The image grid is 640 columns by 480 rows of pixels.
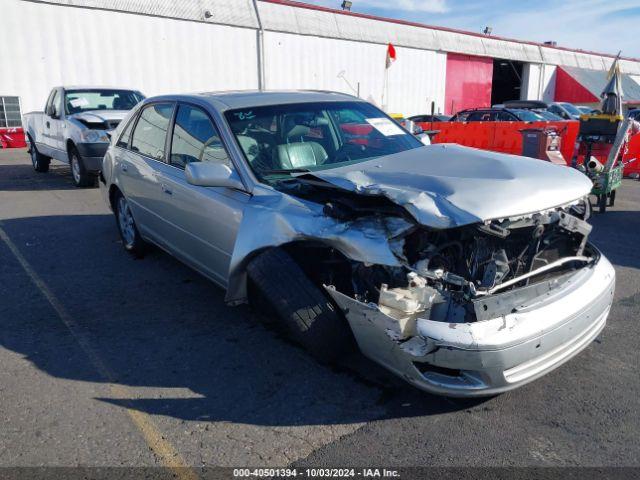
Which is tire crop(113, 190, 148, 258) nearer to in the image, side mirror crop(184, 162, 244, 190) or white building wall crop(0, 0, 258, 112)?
side mirror crop(184, 162, 244, 190)

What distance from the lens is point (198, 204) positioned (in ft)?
13.0

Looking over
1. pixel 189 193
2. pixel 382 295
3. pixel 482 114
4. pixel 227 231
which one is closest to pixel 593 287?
pixel 382 295

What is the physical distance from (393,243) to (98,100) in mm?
9660

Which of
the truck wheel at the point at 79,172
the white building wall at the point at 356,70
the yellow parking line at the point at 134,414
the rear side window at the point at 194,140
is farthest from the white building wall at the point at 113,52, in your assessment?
the rear side window at the point at 194,140

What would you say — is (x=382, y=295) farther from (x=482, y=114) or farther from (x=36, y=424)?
(x=482, y=114)

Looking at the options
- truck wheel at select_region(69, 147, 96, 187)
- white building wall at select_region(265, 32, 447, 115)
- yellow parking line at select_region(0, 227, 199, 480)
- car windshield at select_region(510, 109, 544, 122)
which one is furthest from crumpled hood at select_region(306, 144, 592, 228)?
Result: white building wall at select_region(265, 32, 447, 115)

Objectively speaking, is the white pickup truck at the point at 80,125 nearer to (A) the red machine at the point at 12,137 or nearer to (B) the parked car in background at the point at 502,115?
(A) the red machine at the point at 12,137

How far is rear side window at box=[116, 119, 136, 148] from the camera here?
5355 millimetres

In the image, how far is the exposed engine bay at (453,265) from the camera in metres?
2.62

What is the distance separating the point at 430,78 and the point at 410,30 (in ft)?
9.46

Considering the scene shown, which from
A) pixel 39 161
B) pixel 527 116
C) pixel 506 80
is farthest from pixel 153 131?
pixel 506 80

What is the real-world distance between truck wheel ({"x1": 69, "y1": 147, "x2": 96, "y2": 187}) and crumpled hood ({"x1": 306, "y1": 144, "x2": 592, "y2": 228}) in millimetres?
7521

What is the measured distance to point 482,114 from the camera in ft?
53.6

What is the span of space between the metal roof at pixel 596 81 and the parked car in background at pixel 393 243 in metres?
37.8
